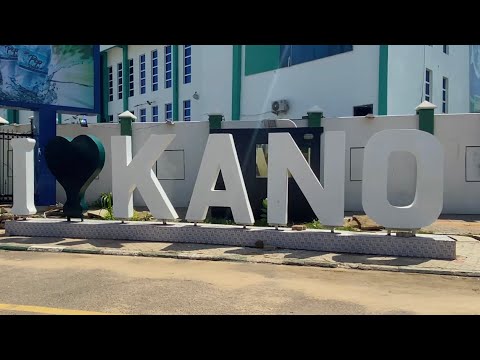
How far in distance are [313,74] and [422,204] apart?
12.1 metres

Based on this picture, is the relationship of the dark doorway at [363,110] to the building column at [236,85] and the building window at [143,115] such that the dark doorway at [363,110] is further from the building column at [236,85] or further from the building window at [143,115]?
the building window at [143,115]

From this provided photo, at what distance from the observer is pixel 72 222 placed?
33.6ft

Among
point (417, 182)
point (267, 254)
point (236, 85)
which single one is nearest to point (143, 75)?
point (236, 85)

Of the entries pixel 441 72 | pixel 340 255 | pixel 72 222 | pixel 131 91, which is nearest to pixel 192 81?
pixel 131 91

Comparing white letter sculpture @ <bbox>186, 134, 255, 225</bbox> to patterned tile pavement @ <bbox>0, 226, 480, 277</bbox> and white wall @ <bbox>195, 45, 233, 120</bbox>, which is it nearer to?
patterned tile pavement @ <bbox>0, 226, 480, 277</bbox>

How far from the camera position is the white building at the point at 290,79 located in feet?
55.4

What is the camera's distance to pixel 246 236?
29.0 ft

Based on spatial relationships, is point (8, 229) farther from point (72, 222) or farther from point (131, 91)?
point (131, 91)

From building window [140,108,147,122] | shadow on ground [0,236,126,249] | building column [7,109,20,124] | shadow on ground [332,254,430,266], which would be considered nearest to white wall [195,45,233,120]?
building window [140,108,147,122]

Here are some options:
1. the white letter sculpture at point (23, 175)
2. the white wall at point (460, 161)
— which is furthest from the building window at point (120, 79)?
the white wall at point (460, 161)

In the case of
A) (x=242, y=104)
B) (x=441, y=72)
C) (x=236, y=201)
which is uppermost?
(x=441, y=72)

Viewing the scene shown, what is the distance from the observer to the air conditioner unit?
1925cm

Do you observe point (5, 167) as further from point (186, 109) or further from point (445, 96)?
point (445, 96)
